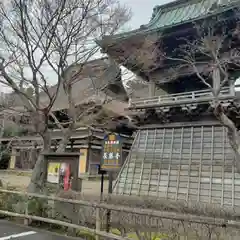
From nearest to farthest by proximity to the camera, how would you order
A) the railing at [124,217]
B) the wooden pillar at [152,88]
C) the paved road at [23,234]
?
the railing at [124,217] → the paved road at [23,234] → the wooden pillar at [152,88]

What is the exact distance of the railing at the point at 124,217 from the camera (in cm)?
428

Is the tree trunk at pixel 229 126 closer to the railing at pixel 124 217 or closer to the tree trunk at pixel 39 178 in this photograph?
the railing at pixel 124 217

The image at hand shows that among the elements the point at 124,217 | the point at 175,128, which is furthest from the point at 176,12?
the point at 124,217

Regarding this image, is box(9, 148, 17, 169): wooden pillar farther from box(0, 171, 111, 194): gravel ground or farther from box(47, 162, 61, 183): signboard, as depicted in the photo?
box(47, 162, 61, 183): signboard

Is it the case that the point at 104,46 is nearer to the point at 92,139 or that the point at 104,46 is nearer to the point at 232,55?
the point at 232,55

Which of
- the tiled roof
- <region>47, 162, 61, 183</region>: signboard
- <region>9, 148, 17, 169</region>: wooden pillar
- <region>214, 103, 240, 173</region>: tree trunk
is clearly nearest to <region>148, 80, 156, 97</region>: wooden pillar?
the tiled roof

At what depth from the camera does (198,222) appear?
421cm

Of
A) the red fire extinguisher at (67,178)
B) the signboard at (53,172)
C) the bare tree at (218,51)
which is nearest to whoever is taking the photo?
the red fire extinguisher at (67,178)

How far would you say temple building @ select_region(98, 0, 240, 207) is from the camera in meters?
10.9

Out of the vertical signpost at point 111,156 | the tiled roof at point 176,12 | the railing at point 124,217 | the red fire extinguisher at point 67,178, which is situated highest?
the tiled roof at point 176,12

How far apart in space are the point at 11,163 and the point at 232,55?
80.3 feet

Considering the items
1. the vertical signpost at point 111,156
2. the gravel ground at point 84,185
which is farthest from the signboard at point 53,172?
the gravel ground at point 84,185

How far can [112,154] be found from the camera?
8.14 m

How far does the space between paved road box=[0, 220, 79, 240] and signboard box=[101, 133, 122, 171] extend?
8.42 feet
